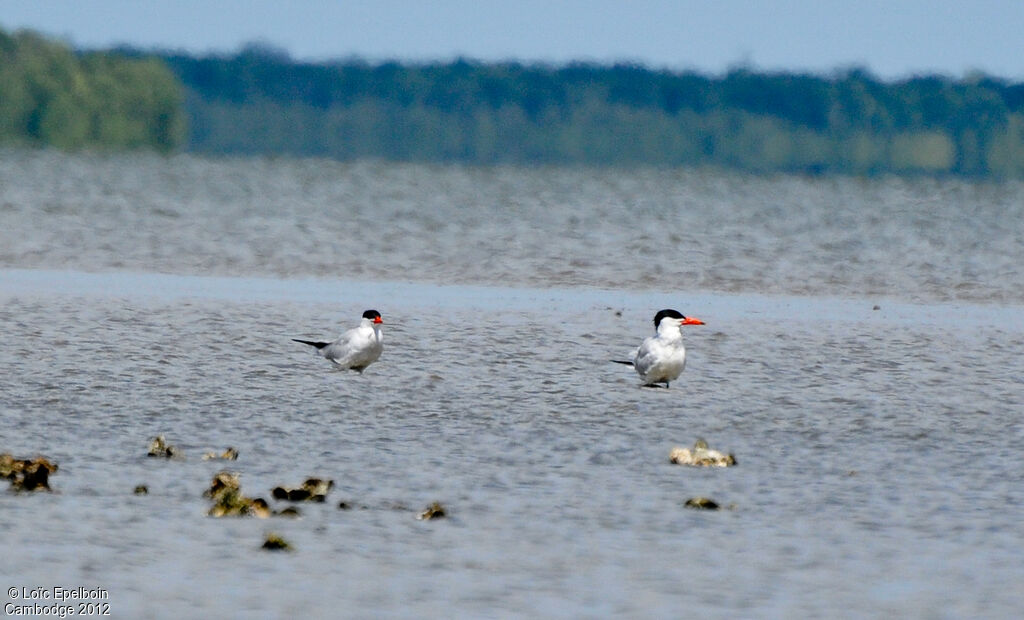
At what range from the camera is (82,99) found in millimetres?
130750

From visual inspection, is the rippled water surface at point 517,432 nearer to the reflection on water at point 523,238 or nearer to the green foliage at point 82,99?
the reflection on water at point 523,238

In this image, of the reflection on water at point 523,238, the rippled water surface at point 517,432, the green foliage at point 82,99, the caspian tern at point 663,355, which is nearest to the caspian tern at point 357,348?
the rippled water surface at point 517,432

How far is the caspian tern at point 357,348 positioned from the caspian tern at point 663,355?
2068 mm

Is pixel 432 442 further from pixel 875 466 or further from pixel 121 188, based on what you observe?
pixel 121 188

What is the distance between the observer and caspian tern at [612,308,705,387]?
13664 mm

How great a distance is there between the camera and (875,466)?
34.2 feet

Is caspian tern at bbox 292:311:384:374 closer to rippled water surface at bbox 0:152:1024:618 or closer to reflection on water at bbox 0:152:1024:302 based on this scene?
rippled water surface at bbox 0:152:1024:618

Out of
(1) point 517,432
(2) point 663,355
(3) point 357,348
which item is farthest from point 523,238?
(1) point 517,432

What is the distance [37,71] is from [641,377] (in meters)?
122

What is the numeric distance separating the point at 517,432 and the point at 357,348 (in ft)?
9.58

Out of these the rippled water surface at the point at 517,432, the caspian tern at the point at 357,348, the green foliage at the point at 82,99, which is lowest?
the rippled water surface at the point at 517,432

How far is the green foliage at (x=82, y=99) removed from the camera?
12731 centimetres

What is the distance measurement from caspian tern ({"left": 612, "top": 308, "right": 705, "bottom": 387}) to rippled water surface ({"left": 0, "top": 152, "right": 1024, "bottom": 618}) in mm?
162

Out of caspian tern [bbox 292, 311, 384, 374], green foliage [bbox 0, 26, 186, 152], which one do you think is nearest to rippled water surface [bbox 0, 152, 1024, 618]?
caspian tern [bbox 292, 311, 384, 374]
